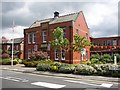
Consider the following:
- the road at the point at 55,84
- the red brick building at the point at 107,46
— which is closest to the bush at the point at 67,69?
the road at the point at 55,84

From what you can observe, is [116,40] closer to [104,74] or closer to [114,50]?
[114,50]

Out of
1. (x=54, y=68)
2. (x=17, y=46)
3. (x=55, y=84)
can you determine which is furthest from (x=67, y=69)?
(x=17, y=46)

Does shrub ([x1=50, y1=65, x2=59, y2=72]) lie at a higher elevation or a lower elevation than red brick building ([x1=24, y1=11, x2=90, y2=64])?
lower

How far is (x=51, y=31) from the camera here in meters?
33.9

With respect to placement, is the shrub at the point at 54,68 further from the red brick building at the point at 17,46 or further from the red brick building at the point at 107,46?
the red brick building at the point at 17,46

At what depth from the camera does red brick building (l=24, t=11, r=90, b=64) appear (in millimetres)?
31156

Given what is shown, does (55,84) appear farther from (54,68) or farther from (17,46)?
(17,46)

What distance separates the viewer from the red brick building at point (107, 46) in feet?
142

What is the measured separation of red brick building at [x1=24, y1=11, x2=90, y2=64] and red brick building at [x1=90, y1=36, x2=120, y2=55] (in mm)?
6909

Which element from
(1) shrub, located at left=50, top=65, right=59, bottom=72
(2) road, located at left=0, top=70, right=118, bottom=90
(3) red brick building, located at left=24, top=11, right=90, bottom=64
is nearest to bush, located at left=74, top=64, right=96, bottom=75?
(1) shrub, located at left=50, top=65, right=59, bottom=72

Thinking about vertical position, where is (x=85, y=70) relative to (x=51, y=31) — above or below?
below

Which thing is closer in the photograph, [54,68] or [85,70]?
[85,70]

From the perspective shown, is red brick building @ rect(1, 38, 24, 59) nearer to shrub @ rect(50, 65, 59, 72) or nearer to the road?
shrub @ rect(50, 65, 59, 72)

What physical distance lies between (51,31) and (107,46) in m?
16.7
